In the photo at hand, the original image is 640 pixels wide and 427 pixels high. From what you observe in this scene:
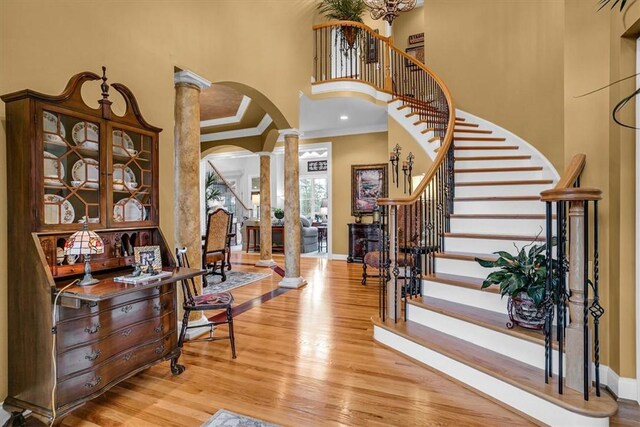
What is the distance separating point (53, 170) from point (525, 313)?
3.22 meters

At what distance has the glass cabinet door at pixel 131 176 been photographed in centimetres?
235

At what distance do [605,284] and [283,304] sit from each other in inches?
131

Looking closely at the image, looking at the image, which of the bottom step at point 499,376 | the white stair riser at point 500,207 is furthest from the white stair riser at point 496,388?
the white stair riser at point 500,207

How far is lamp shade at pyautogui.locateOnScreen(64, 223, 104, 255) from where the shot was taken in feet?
6.05

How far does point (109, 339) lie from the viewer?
206cm

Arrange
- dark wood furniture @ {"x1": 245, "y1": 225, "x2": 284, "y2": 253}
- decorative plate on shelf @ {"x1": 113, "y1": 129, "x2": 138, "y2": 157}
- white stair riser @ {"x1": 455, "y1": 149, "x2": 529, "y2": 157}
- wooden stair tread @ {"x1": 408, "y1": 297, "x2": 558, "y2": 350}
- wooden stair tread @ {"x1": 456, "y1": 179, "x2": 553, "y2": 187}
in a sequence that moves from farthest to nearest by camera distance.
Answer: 1. dark wood furniture @ {"x1": 245, "y1": 225, "x2": 284, "y2": 253}
2. white stair riser @ {"x1": 455, "y1": 149, "x2": 529, "y2": 157}
3. wooden stair tread @ {"x1": 456, "y1": 179, "x2": 553, "y2": 187}
4. decorative plate on shelf @ {"x1": 113, "y1": 129, "x2": 138, "y2": 157}
5. wooden stair tread @ {"x1": 408, "y1": 297, "x2": 558, "y2": 350}

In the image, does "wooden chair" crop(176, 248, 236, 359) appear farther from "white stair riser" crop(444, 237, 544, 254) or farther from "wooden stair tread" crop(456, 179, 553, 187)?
"wooden stair tread" crop(456, 179, 553, 187)

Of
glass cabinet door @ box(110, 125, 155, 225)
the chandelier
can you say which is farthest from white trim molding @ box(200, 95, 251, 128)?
glass cabinet door @ box(110, 125, 155, 225)

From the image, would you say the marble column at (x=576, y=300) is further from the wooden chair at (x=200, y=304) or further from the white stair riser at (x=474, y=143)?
the white stair riser at (x=474, y=143)

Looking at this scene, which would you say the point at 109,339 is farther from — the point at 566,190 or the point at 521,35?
the point at 521,35

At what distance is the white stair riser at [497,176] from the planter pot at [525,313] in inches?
97.1

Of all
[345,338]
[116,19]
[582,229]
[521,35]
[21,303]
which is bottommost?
[345,338]

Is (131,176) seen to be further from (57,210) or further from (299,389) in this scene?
(299,389)

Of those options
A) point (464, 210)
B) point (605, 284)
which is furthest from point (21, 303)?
point (464, 210)
